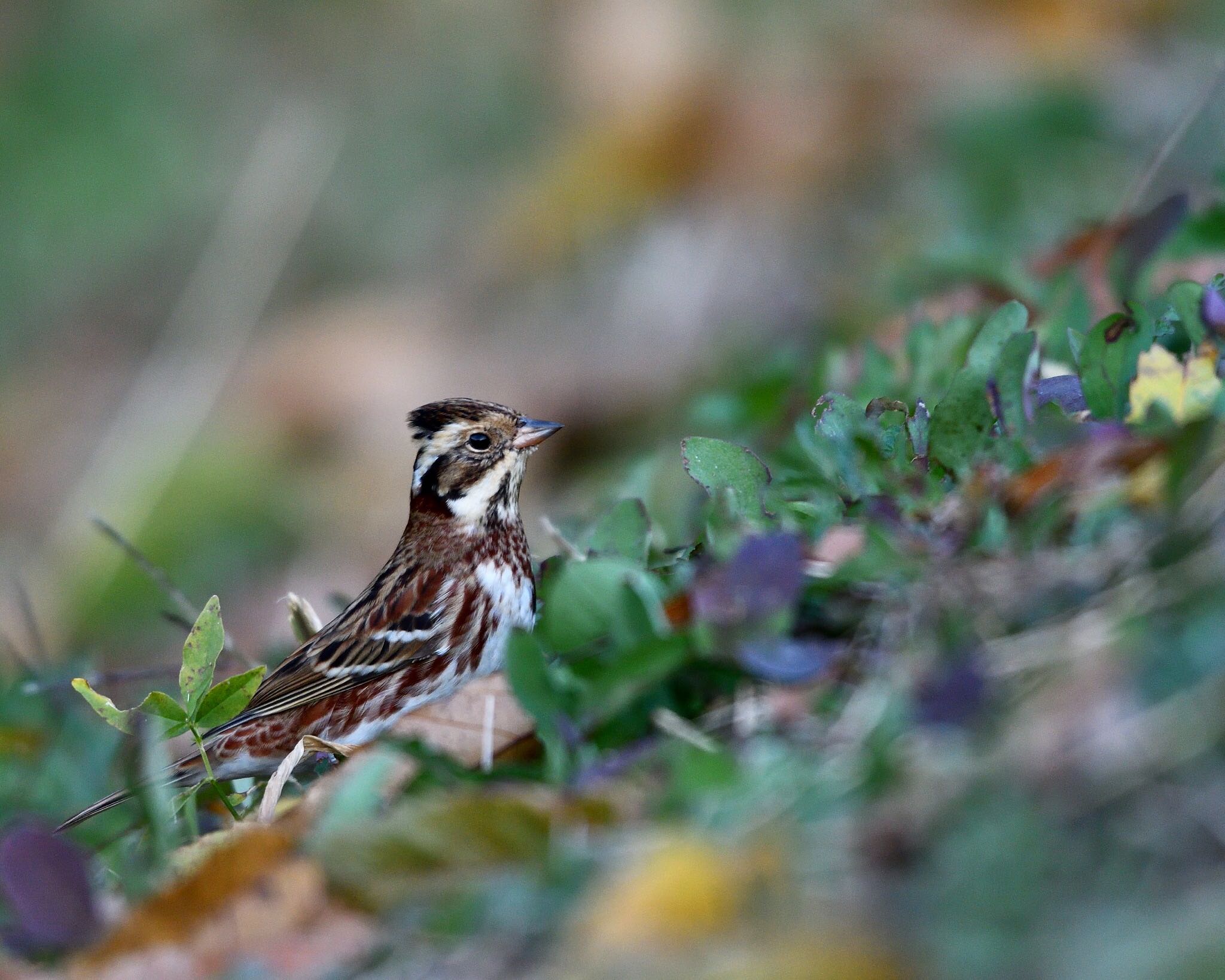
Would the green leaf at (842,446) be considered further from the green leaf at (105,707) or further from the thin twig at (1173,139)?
the thin twig at (1173,139)

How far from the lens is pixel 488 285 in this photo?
1102 centimetres

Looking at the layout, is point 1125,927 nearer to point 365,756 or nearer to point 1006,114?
point 365,756

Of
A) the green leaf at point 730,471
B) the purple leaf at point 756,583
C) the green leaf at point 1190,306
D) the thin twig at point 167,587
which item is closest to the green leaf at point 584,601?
the purple leaf at point 756,583

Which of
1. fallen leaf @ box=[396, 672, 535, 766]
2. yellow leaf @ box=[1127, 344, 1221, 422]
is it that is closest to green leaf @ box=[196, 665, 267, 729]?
fallen leaf @ box=[396, 672, 535, 766]

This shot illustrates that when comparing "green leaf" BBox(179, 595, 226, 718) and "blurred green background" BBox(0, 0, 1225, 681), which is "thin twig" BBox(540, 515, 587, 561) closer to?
"green leaf" BBox(179, 595, 226, 718)

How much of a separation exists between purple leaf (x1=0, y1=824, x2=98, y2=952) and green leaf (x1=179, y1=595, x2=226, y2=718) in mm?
545

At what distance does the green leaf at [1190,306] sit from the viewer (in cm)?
309

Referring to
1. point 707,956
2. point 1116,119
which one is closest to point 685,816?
point 707,956

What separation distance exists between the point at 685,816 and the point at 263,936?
675 millimetres

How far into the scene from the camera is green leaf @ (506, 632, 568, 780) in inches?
104

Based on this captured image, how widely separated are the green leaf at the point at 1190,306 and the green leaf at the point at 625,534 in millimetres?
1164

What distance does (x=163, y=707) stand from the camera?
10.3ft

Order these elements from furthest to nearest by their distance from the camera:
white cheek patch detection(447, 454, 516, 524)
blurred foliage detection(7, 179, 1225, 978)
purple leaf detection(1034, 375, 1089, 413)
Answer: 1. white cheek patch detection(447, 454, 516, 524)
2. purple leaf detection(1034, 375, 1089, 413)
3. blurred foliage detection(7, 179, 1225, 978)

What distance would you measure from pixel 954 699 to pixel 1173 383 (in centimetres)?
104
